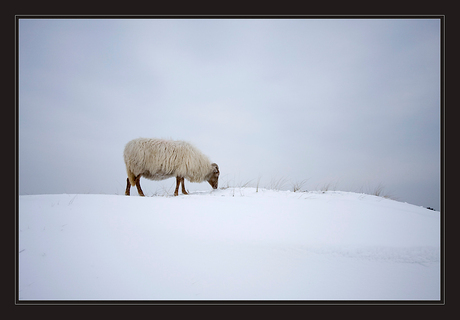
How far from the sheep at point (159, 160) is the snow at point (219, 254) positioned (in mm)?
2572

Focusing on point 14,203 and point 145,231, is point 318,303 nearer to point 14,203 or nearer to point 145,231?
point 145,231

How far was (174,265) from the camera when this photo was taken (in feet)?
7.91

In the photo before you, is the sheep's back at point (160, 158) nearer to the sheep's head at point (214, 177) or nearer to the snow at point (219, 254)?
the sheep's head at point (214, 177)

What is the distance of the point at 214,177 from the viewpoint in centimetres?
778

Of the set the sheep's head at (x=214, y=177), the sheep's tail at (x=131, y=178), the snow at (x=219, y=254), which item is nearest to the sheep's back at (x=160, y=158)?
the sheep's tail at (x=131, y=178)

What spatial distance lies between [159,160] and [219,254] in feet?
14.5

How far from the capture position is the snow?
2.19 meters

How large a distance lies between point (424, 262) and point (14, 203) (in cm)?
572

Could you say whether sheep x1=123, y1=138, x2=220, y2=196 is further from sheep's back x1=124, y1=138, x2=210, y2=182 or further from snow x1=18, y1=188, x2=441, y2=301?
snow x1=18, y1=188, x2=441, y2=301

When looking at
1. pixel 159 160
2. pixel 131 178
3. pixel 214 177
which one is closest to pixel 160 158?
pixel 159 160

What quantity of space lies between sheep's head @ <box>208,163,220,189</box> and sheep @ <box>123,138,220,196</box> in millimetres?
880

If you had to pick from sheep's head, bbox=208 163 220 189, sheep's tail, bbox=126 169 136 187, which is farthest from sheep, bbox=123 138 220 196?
sheep's head, bbox=208 163 220 189

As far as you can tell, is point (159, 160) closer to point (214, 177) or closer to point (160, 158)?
point (160, 158)

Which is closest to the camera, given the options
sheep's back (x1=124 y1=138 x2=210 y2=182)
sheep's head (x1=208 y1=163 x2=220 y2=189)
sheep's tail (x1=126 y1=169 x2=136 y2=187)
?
sheep's back (x1=124 y1=138 x2=210 y2=182)
